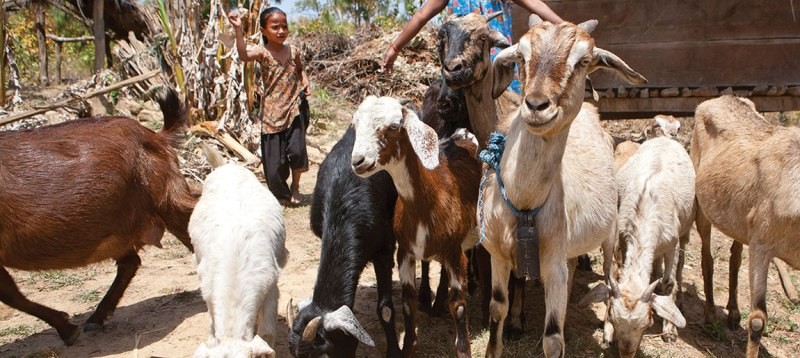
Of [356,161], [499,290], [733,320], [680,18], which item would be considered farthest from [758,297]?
[680,18]

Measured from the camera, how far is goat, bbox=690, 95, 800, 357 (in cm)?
402

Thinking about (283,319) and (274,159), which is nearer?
(283,319)

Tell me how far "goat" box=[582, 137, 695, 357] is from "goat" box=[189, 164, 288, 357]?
2068mm

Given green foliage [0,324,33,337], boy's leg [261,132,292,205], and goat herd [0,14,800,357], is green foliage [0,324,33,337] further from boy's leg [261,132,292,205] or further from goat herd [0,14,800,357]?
boy's leg [261,132,292,205]

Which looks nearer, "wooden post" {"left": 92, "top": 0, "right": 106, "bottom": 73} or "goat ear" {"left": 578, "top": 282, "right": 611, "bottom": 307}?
"goat ear" {"left": 578, "top": 282, "right": 611, "bottom": 307}

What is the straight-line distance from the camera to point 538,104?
109 inches

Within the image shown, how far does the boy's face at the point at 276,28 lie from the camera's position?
6725mm

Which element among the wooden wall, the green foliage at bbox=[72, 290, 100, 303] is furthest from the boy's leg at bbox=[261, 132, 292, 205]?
the wooden wall

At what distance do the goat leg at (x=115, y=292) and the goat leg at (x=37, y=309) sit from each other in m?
0.17

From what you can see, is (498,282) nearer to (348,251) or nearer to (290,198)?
(348,251)

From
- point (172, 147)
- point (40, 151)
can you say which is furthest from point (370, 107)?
point (40, 151)

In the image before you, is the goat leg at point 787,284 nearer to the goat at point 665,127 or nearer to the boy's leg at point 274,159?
the goat at point 665,127

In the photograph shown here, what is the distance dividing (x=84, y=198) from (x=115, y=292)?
899 millimetres

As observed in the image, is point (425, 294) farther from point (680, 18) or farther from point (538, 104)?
point (680, 18)
